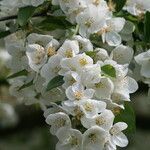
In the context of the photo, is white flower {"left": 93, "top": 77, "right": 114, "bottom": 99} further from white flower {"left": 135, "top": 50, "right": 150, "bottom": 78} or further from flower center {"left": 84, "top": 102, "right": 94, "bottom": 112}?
white flower {"left": 135, "top": 50, "right": 150, "bottom": 78}

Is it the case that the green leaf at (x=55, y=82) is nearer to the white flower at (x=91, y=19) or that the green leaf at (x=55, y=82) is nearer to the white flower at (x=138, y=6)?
the white flower at (x=91, y=19)

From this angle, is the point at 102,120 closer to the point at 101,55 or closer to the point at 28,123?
the point at 101,55

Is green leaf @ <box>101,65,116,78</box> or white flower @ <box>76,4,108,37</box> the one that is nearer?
green leaf @ <box>101,65,116,78</box>

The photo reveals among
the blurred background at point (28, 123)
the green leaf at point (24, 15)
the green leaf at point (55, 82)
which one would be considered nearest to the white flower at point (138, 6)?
the green leaf at point (24, 15)

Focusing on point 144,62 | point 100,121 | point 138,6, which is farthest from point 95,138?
point 138,6

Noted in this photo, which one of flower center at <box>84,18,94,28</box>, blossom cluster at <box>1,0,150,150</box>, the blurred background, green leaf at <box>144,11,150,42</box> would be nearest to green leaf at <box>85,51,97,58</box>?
blossom cluster at <box>1,0,150,150</box>

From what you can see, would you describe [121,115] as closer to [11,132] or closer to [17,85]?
[17,85]

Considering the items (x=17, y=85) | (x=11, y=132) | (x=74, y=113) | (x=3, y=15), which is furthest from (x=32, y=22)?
(x=11, y=132)

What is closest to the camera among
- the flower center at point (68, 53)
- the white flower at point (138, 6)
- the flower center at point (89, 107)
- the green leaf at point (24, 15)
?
the flower center at point (89, 107)
